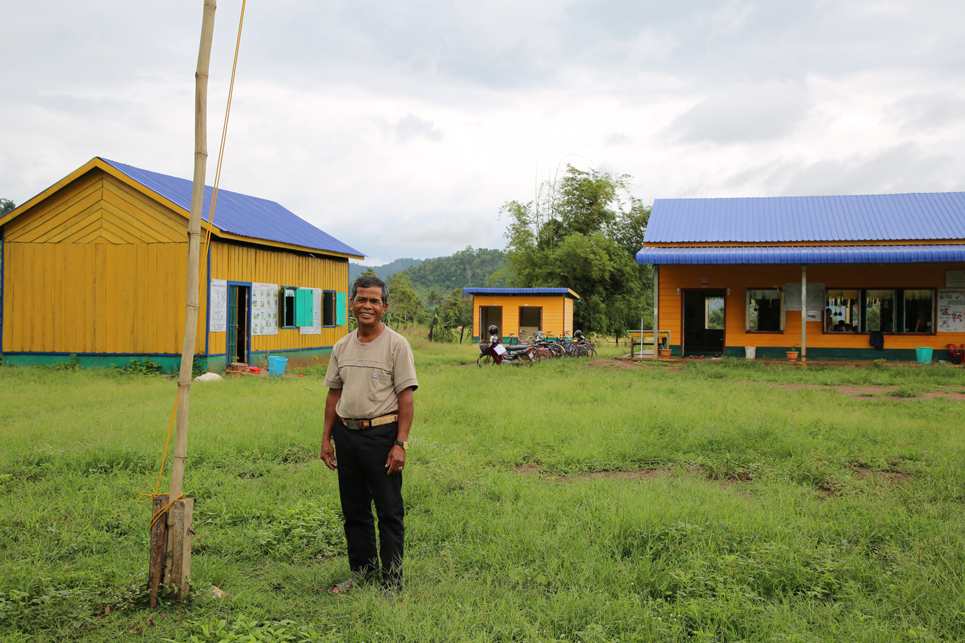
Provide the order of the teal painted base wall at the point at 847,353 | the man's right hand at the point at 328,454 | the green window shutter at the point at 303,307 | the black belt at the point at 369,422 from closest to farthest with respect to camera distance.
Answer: the black belt at the point at 369,422 → the man's right hand at the point at 328,454 → the green window shutter at the point at 303,307 → the teal painted base wall at the point at 847,353

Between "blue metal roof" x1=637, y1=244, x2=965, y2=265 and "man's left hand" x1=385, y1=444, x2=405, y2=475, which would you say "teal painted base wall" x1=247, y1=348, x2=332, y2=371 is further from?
"man's left hand" x1=385, y1=444, x2=405, y2=475

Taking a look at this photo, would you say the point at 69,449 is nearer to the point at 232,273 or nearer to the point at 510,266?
the point at 232,273

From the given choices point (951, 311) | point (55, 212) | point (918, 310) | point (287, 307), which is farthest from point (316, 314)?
point (951, 311)

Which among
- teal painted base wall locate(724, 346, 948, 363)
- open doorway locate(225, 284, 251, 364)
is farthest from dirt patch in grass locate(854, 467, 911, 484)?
teal painted base wall locate(724, 346, 948, 363)

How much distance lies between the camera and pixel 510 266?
37281 millimetres

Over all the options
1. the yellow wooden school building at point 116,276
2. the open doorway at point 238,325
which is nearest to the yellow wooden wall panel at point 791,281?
the open doorway at point 238,325

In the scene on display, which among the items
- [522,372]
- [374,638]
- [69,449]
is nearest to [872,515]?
[374,638]

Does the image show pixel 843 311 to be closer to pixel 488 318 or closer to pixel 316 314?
pixel 488 318

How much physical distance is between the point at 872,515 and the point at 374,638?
11.6 feet

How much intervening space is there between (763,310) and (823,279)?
1770 millimetres

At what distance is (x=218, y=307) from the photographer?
532 inches

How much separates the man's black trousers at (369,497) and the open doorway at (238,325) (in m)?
11.5

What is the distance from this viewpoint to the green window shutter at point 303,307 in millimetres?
16531

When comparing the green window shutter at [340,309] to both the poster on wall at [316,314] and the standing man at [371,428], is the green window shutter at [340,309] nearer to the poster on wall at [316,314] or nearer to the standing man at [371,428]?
A: the poster on wall at [316,314]
